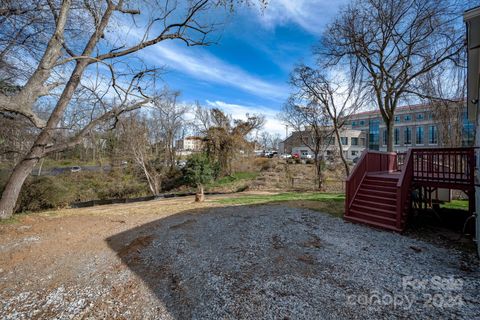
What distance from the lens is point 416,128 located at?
4038 centimetres

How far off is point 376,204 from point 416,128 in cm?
4444

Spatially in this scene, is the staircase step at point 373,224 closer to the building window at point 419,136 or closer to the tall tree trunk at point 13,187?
the tall tree trunk at point 13,187

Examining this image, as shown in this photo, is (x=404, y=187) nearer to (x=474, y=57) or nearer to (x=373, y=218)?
(x=373, y=218)

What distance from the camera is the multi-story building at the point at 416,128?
37.7 feet

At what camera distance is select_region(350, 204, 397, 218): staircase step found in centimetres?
623

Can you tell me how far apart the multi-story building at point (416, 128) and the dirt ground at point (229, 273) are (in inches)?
390

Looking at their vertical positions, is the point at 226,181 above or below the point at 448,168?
below

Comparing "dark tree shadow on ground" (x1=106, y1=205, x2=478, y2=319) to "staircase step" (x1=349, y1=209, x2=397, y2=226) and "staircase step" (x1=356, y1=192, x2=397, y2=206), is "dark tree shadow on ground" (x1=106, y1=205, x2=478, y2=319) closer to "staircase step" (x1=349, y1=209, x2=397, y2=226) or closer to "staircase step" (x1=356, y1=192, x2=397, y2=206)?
"staircase step" (x1=349, y1=209, x2=397, y2=226)

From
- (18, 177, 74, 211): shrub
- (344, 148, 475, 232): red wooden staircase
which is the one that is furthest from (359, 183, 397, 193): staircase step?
(18, 177, 74, 211): shrub

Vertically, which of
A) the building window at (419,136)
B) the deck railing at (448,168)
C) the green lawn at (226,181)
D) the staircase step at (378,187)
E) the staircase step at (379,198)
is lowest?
the green lawn at (226,181)

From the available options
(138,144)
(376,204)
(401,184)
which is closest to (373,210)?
(376,204)

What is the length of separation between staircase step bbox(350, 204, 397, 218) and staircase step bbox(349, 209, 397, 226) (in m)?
0.11

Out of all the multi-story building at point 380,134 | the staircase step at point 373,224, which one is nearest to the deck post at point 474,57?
the staircase step at point 373,224

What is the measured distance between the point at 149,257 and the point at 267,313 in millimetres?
2623
